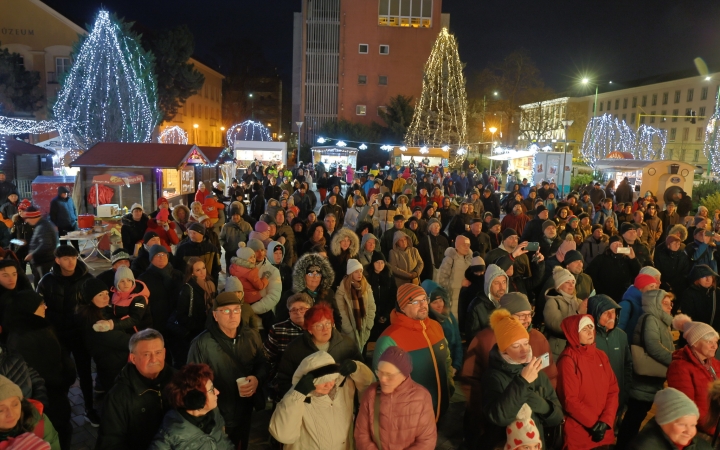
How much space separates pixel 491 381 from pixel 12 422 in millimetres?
2520

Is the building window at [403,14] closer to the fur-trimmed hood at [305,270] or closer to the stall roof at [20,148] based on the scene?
the stall roof at [20,148]

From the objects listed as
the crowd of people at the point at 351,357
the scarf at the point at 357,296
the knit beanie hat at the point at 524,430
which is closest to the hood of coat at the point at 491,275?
the crowd of people at the point at 351,357

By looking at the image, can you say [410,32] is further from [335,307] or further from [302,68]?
[335,307]

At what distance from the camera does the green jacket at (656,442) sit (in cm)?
259

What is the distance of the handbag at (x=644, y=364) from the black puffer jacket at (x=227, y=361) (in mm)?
2847

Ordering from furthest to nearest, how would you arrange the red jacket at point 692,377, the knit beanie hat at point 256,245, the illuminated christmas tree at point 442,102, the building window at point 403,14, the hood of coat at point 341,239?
the building window at point 403,14, the illuminated christmas tree at point 442,102, the hood of coat at point 341,239, the knit beanie hat at point 256,245, the red jacket at point 692,377

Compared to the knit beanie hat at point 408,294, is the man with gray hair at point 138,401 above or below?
below

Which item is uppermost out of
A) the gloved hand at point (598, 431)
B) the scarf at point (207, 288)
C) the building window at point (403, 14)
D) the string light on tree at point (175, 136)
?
the building window at point (403, 14)

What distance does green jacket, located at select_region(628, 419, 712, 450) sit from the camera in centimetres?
259

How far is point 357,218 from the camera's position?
32.0ft

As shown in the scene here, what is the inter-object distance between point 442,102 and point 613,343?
31.0m

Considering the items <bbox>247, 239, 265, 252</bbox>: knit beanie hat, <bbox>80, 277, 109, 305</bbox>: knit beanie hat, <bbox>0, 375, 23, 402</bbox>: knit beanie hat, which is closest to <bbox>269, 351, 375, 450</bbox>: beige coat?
<bbox>0, 375, 23, 402</bbox>: knit beanie hat

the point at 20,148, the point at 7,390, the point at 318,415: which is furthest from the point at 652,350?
the point at 20,148

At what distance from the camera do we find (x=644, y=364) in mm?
4004
